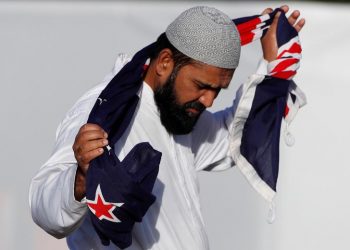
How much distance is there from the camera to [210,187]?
5.01 metres

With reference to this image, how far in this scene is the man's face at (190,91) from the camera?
3.12 metres

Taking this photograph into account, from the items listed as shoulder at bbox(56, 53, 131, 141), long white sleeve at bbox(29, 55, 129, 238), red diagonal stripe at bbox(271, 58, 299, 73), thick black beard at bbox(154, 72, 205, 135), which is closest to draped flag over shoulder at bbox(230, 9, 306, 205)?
red diagonal stripe at bbox(271, 58, 299, 73)

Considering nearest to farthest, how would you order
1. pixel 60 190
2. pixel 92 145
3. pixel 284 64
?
1. pixel 92 145
2. pixel 60 190
3. pixel 284 64

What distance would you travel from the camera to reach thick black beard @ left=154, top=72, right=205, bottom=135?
317cm

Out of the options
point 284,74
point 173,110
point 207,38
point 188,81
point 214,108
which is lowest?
point 214,108

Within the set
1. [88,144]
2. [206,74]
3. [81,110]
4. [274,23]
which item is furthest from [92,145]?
[274,23]

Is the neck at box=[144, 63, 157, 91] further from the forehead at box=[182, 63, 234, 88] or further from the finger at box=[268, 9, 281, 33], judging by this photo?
the finger at box=[268, 9, 281, 33]

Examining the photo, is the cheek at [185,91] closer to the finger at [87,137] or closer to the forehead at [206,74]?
the forehead at [206,74]

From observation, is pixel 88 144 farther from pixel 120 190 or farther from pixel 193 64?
pixel 193 64

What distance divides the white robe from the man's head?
8cm

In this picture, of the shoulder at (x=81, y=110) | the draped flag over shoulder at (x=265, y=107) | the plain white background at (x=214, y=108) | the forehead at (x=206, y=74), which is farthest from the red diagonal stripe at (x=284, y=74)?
the plain white background at (x=214, y=108)

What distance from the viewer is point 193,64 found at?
3.14 meters

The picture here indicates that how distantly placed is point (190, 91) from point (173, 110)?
11 cm

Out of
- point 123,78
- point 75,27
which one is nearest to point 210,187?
point 75,27
